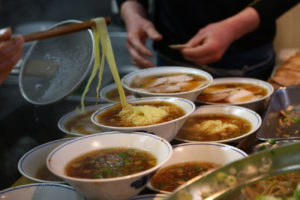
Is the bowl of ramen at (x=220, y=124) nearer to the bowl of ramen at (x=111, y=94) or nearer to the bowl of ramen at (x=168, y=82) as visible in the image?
the bowl of ramen at (x=168, y=82)

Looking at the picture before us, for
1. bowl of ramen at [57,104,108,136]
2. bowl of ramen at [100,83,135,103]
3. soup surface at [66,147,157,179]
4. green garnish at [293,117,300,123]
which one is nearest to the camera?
soup surface at [66,147,157,179]

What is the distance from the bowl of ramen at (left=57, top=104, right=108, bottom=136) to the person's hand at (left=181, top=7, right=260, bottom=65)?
2.79 feet

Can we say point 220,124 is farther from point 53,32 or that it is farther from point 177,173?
point 53,32

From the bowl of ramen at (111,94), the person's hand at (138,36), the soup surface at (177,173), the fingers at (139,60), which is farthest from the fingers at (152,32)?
the soup surface at (177,173)

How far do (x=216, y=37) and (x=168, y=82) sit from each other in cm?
60

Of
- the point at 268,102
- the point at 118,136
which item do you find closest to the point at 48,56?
the point at 118,136

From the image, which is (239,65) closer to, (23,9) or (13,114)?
(13,114)

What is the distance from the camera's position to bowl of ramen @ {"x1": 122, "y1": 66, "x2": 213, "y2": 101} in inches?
84.7

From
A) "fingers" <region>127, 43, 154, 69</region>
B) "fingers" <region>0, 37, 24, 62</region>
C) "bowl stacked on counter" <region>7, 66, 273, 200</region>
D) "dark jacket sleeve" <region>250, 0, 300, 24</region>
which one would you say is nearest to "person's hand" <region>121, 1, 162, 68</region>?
"fingers" <region>127, 43, 154, 69</region>

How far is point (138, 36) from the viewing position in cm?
308

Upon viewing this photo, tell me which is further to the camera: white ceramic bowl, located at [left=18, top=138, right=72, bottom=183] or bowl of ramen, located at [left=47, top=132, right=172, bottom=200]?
white ceramic bowl, located at [left=18, top=138, right=72, bottom=183]

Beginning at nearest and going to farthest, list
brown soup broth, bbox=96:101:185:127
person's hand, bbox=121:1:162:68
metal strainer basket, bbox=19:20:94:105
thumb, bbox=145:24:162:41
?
1. brown soup broth, bbox=96:101:185:127
2. metal strainer basket, bbox=19:20:94:105
3. thumb, bbox=145:24:162:41
4. person's hand, bbox=121:1:162:68

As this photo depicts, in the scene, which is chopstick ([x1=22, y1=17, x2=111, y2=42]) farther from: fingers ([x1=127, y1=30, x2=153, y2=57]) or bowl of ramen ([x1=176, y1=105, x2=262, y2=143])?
fingers ([x1=127, y1=30, x2=153, y2=57])

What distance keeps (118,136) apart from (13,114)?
1043 mm
